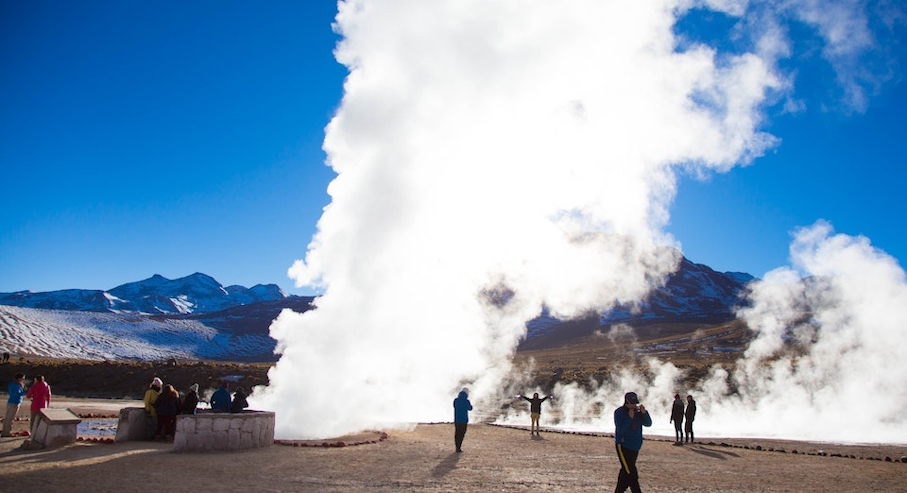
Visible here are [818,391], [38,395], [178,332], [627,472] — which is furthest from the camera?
[178,332]

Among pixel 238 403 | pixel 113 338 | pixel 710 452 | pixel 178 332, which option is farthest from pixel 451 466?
pixel 178 332

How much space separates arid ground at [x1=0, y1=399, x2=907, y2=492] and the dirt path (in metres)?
0.02

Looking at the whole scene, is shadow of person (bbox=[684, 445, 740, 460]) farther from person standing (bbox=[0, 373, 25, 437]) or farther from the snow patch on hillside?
the snow patch on hillside

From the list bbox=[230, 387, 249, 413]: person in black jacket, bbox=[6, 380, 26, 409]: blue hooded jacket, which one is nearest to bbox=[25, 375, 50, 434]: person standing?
bbox=[6, 380, 26, 409]: blue hooded jacket

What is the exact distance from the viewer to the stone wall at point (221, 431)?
1473cm

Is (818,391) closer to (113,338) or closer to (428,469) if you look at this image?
(428,469)

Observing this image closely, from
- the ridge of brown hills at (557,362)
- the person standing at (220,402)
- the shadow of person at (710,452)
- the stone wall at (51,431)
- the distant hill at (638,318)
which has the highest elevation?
the distant hill at (638,318)

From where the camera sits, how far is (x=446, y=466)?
14000 millimetres

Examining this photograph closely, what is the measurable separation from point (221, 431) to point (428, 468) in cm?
568

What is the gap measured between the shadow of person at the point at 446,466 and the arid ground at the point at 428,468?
0.02m

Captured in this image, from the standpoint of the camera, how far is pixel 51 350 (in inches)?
5202

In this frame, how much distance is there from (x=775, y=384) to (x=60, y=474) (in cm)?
4234

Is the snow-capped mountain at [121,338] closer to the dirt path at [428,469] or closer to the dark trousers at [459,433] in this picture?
the dirt path at [428,469]

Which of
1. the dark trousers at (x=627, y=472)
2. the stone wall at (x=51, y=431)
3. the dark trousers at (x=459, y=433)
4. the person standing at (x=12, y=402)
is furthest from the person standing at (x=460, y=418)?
the person standing at (x=12, y=402)
